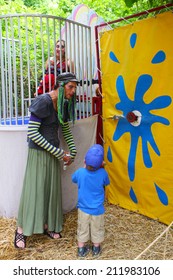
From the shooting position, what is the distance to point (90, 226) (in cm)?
294

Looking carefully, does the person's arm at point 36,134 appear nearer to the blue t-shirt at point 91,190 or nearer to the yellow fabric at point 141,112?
the blue t-shirt at point 91,190

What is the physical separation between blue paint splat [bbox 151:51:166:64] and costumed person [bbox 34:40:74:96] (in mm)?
969

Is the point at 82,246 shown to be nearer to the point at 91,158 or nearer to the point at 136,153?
the point at 91,158

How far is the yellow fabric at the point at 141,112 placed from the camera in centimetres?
329

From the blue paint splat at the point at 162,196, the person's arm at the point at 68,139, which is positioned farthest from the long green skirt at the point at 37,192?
the blue paint splat at the point at 162,196

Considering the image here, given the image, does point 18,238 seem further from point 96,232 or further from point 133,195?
point 133,195

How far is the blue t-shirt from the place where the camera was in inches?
112

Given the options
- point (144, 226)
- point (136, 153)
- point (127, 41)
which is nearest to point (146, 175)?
point (136, 153)

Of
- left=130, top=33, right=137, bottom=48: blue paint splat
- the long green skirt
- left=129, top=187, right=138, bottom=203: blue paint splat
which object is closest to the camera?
the long green skirt

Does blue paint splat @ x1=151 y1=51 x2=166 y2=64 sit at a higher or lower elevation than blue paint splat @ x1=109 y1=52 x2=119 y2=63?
lower

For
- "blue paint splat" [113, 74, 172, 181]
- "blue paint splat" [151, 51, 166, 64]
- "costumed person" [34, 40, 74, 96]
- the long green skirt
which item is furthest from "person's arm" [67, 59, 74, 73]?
the long green skirt

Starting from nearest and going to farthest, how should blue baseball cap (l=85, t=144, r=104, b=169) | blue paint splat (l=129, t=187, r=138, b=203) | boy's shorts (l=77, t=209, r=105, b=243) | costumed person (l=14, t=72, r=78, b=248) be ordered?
blue baseball cap (l=85, t=144, r=104, b=169) → boy's shorts (l=77, t=209, r=105, b=243) → costumed person (l=14, t=72, r=78, b=248) → blue paint splat (l=129, t=187, r=138, b=203)

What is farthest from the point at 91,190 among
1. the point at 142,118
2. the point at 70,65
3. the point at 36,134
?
the point at 70,65

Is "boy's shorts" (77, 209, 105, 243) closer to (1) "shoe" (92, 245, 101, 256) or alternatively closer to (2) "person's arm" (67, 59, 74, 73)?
(1) "shoe" (92, 245, 101, 256)
